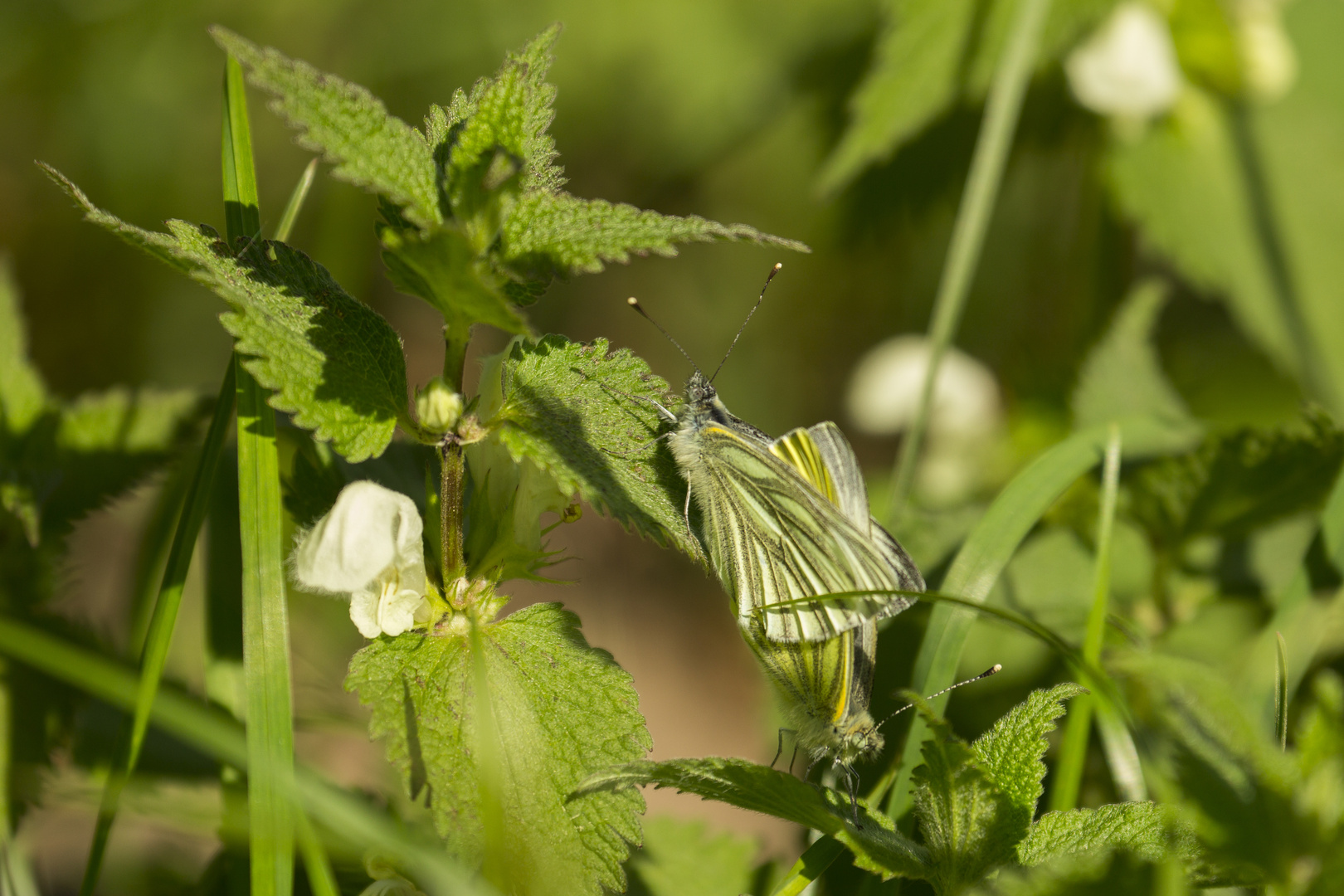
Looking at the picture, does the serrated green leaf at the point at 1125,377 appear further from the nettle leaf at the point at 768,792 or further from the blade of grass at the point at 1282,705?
the nettle leaf at the point at 768,792

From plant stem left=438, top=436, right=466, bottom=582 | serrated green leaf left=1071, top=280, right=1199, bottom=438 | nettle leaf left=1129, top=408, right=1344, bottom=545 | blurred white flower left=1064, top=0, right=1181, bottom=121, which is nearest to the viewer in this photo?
plant stem left=438, top=436, right=466, bottom=582

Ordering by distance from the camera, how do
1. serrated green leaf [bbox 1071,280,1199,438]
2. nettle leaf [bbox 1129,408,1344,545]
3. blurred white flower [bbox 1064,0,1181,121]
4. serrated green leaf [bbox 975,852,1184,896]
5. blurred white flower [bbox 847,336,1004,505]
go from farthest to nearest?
blurred white flower [bbox 847,336,1004,505] → blurred white flower [bbox 1064,0,1181,121] → serrated green leaf [bbox 1071,280,1199,438] → nettle leaf [bbox 1129,408,1344,545] → serrated green leaf [bbox 975,852,1184,896]

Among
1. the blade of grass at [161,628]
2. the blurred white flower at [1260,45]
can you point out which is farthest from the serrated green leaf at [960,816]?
the blurred white flower at [1260,45]

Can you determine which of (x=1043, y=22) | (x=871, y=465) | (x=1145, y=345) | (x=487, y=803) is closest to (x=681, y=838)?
(x=487, y=803)

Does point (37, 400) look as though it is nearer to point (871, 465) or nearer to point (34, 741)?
point (34, 741)

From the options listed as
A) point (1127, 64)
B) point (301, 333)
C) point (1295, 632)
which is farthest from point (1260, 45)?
point (301, 333)

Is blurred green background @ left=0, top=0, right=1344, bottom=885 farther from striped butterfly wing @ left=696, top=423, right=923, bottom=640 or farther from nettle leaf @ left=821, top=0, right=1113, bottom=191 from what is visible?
striped butterfly wing @ left=696, top=423, right=923, bottom=640

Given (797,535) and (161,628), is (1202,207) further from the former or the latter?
(161,628)

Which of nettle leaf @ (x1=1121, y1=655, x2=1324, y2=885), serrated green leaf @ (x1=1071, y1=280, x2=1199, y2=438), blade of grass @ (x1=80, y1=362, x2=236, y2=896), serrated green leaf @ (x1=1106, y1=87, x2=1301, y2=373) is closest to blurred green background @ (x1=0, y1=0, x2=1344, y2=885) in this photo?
serrated green leaf @ (x1=1106, y1=87, x2=1301, y2=373)
